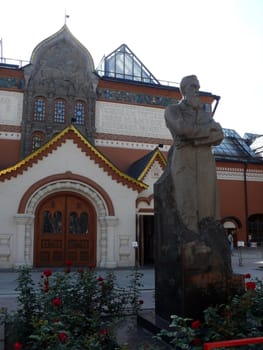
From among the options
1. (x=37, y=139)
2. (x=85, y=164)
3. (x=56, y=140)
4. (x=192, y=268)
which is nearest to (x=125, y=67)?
(x=37, y=139)

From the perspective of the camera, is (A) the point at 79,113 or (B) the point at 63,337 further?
(A) the point at 79,113

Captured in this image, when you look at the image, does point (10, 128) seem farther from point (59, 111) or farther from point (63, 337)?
point (63, 337)

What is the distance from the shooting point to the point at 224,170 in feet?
93.4

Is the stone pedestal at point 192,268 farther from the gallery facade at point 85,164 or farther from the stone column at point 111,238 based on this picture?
the gallery facade at point 85,164

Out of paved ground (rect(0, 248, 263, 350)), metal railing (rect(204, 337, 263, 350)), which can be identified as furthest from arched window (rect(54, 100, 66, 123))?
metal railing (rect(204, 337, 263, 350))

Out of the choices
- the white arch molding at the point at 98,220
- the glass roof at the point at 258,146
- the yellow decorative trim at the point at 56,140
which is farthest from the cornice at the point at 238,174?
the white arch molding at the point at 98,220

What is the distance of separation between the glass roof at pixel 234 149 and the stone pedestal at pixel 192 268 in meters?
25.4

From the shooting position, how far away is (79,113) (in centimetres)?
2272

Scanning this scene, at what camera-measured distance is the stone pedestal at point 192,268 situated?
17.3ft

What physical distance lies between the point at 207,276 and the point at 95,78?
63.6 feet

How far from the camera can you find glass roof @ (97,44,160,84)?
27.1 metres

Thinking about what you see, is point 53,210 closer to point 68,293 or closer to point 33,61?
point 33,61

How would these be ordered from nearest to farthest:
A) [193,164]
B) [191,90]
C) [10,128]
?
[193,164], [191,90], [10,128]

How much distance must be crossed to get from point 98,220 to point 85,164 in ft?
9.00
